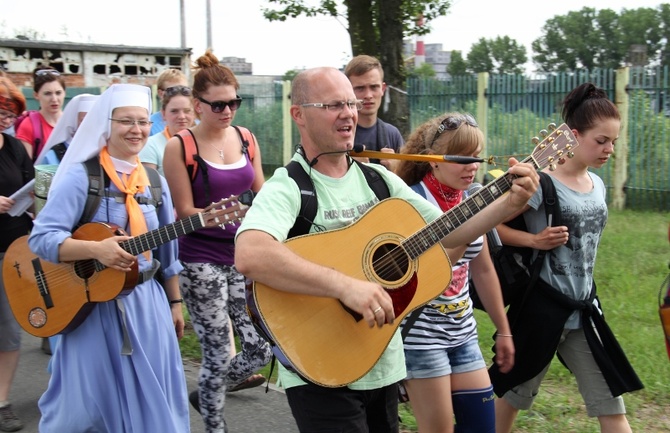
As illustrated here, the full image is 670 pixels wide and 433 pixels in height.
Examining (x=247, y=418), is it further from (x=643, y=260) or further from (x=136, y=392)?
(x=643, y=260)

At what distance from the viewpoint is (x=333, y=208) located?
120 inches

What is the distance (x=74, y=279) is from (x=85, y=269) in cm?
9

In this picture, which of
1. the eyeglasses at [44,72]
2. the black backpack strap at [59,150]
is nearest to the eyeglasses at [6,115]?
the black backpack strap at [59,150]

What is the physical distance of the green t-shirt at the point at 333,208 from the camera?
2.87 metres

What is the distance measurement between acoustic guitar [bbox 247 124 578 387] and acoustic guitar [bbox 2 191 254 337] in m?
1.23

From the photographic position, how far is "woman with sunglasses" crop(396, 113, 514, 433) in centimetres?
363

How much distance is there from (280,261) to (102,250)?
A: 143 cm

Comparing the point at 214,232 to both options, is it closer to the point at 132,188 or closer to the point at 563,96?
the point at 132,188

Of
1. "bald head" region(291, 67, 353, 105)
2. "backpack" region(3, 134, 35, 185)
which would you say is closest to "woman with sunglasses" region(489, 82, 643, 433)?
"bald head" region(291, 67, 353, 105)

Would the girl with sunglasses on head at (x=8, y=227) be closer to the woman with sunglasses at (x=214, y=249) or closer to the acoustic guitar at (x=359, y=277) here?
the woman with sunglasses at (x=214, y=249)

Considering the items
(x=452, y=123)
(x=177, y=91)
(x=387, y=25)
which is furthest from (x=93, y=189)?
(x=387, y=25)

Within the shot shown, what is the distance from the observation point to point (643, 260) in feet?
28.6

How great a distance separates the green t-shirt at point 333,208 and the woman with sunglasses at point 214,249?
1691 mm

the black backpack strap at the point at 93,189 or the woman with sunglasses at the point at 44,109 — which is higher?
the woman with sunglasses at the point at 44,109
